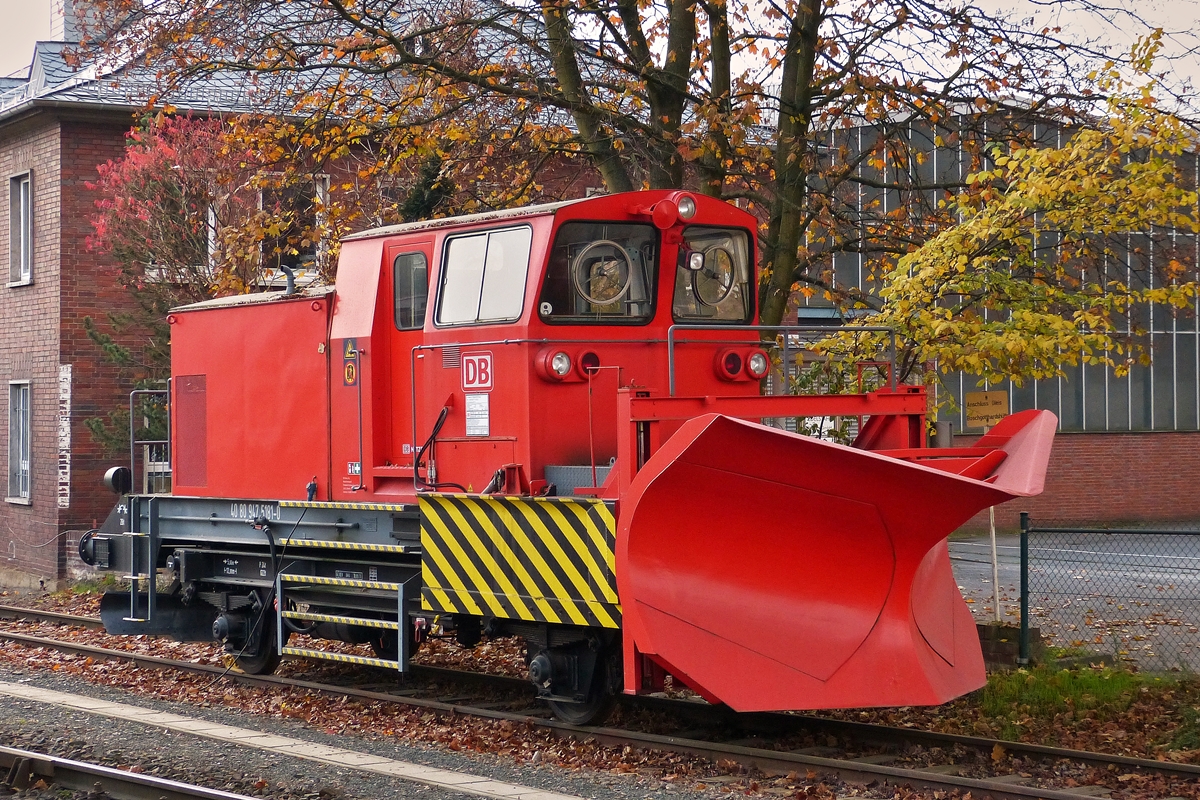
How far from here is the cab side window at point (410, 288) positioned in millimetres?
8828

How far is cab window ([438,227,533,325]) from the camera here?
802 cm

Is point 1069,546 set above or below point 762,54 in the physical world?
below

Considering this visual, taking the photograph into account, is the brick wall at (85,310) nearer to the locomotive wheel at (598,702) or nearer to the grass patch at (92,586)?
the grass patch at (92,586)

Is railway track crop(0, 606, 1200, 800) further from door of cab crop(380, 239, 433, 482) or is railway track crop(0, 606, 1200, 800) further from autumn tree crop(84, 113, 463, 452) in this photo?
autumn tree crop(84, 113, 463, 452)

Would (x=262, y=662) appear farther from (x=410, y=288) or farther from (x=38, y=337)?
(x=38, y=337)

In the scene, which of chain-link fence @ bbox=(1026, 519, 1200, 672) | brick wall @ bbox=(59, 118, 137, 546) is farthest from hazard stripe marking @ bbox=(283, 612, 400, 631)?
brick wall @ bbox=(59, 118, 137, 546)

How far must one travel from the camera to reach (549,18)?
11336 mm

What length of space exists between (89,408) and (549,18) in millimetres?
10312

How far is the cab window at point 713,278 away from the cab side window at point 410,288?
5.56 ft

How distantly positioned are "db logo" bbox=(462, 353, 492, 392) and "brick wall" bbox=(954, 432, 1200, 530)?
56.9 feet

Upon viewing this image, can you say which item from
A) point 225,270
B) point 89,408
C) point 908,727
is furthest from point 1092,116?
point 89,408

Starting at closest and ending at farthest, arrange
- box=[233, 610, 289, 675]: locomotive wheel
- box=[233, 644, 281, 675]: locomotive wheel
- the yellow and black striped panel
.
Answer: the yellow and black striped panel, box=[233, 610, 289, 675]: locomotive wheel, box=[233, 644, 281, 675]: locomotive wheel

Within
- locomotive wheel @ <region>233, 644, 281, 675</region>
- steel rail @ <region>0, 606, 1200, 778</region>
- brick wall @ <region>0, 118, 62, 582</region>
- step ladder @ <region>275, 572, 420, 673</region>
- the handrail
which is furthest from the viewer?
brick wall @ <region>0, 118, 62, 582</region>

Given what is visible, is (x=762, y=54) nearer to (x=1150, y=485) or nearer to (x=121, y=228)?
(x=121, y=228)
